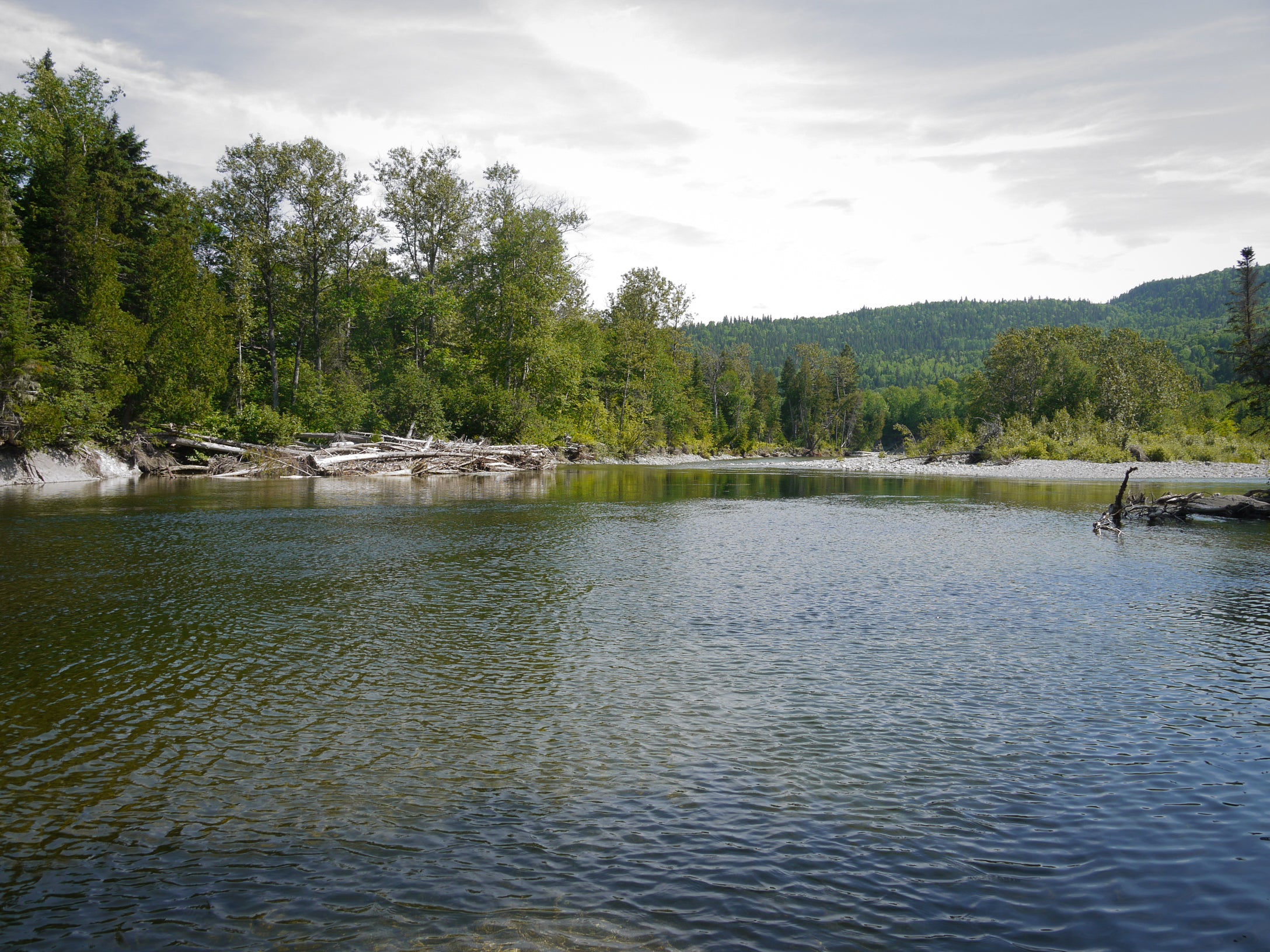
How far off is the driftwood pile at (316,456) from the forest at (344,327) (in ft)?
4.89

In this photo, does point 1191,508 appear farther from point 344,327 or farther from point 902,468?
point 344,327

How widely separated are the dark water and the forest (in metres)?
26.8

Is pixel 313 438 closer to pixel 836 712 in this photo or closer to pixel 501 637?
pixel 501 637

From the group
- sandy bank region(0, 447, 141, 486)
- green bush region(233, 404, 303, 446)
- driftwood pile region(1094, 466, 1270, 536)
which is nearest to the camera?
driftwood pile region(1094, 466, 1270, 536)

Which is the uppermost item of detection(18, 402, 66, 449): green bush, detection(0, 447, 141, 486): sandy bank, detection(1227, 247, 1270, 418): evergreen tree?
detection(1227, 247, 1270, 418): evergreen tree

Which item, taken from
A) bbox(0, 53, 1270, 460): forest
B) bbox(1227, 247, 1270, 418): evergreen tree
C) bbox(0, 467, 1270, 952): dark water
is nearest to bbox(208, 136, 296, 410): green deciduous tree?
bbox(0, 53, 1270, 460): forest

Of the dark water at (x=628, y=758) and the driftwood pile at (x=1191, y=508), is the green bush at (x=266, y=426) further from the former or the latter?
the driftwood pile at (x=1191, y=508)

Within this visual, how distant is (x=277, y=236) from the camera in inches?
1945

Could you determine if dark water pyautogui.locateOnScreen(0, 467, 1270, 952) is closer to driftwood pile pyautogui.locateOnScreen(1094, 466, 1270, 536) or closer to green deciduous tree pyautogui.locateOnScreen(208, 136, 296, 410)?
driftwood pile pyautogui.locateOnScreen(1094, 466, 1270, 536)

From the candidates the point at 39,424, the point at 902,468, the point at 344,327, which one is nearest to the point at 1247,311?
the point at 902,468

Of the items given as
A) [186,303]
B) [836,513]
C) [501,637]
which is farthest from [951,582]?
[186,303]

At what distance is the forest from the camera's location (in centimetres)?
3650

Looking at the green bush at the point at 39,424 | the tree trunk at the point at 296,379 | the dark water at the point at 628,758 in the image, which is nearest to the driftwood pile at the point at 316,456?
the tree trunk at the point at 296,379

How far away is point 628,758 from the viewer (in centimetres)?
657
